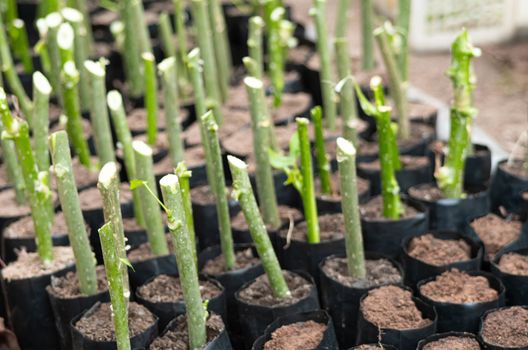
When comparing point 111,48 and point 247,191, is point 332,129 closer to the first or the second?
point 247,191

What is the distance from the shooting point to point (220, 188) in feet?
4.71

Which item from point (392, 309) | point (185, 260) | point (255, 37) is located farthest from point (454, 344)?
point (255, 37)

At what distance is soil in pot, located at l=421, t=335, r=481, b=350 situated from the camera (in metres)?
1.22

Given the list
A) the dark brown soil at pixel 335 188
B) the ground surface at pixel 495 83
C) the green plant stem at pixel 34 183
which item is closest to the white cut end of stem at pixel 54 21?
the green plant stem at pixel 34 183

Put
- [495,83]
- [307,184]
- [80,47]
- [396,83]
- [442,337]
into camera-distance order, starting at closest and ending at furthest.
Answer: [442,337] → [307,184] → [396,83] → [80,47] → [495,83]

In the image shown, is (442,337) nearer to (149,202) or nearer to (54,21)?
(149,202)

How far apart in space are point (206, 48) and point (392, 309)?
957 mm

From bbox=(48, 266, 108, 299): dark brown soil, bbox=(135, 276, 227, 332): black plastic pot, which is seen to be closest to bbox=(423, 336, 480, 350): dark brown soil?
bbox=(135, 276, 227, 332): black plastic pot

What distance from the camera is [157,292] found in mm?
1437

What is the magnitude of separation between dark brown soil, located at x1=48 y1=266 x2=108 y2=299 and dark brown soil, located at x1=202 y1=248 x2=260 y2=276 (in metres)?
0.20

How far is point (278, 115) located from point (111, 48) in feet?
3.21

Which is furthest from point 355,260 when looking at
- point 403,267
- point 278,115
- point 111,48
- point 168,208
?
point 111,48

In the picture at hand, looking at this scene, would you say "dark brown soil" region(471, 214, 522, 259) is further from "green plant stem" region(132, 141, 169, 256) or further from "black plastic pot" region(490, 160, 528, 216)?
"green plant stem" region(132, 141, 169, 256)

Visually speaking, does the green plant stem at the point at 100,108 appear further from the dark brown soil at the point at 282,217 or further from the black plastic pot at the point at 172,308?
the black plastic pot at the point at 172,308
